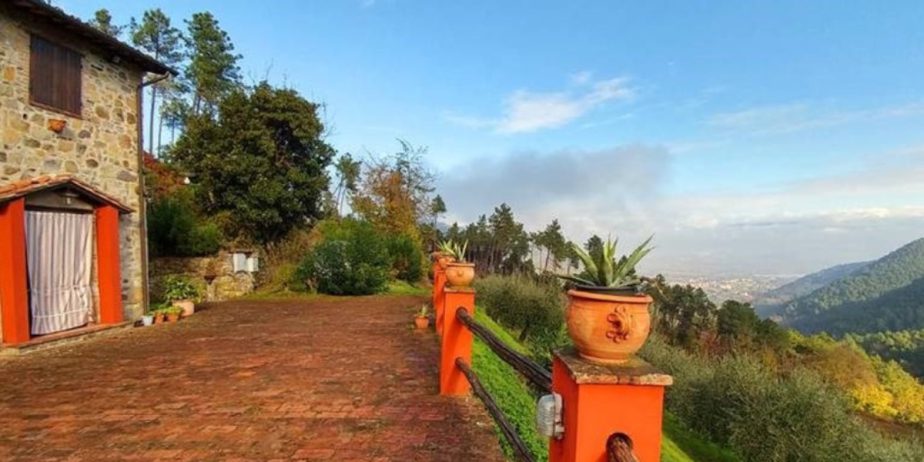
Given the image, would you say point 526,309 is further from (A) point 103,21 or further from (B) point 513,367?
(A) point 103,21

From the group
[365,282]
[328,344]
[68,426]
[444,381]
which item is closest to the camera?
[68,426]

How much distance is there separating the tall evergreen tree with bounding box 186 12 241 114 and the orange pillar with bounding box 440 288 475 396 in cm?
2652

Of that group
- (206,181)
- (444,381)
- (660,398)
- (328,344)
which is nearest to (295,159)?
(206,181)

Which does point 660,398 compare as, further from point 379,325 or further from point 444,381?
point 379,325

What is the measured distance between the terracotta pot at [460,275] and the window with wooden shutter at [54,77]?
694 centimetres

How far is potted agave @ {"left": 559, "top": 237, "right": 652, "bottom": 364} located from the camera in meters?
1.43

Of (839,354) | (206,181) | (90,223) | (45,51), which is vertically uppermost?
(45,51)

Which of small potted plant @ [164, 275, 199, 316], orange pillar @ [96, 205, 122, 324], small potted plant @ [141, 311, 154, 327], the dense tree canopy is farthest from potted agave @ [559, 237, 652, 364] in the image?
the dense tree canopy

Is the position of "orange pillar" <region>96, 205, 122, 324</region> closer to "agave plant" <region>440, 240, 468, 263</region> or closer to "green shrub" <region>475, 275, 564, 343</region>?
"agave plant" <region>440, 240, 468, 263</region>

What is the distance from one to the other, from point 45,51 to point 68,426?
6174mm

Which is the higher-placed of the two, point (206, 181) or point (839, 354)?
point (206, 181)

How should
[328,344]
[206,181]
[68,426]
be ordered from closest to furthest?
[68,426] < [328,344] < [206,181]

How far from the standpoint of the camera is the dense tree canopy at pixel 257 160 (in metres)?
15.9

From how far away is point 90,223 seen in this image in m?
7.82
